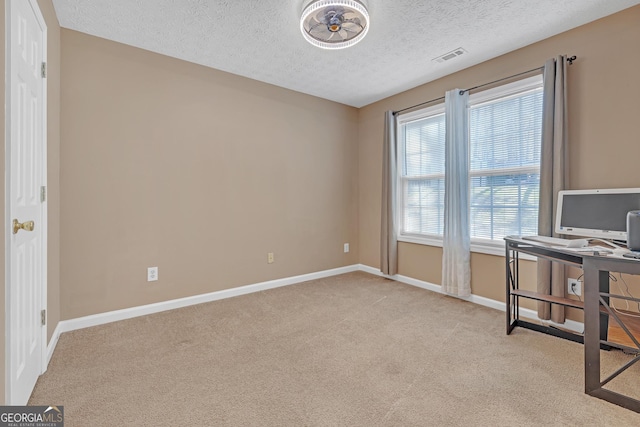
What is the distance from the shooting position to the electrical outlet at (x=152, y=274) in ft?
9.19

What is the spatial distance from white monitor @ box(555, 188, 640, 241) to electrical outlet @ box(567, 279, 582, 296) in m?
0.47

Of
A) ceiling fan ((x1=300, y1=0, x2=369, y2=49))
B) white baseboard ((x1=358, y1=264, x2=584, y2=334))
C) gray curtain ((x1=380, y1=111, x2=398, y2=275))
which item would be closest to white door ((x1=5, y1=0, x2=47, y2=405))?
ceiling fan ((x1=300, y1=0, x2=369, y2=49))

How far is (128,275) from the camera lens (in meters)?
2.70

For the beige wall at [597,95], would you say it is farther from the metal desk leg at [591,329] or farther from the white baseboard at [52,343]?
the white baseboard at [52,343]

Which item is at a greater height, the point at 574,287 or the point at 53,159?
the point at 53,159

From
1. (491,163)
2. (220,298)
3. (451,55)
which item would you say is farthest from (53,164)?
(491,163)

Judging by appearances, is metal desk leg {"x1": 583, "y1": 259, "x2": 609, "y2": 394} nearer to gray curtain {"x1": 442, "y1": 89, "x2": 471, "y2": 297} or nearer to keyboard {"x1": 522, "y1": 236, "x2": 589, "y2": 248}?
keyboard {"x1": 522, "y1": 236, "x2": 589, "y2": 248}

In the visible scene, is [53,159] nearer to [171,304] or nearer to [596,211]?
[171,304]

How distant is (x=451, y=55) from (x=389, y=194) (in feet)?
5.64

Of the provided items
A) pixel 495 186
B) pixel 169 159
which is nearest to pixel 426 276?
pixel 495 186

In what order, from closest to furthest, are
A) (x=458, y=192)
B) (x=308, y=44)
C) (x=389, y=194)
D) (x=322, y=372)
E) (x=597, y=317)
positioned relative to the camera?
(x=597, y=317) → (x=322, y=372) → (x=308, y=44) → (x=458, y=192) → (x=389, y=194)

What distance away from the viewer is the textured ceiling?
6.93ft

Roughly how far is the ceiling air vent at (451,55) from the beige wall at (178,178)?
5.39 ft

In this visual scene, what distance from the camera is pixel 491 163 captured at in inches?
118
